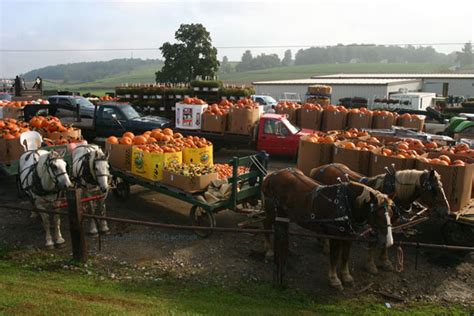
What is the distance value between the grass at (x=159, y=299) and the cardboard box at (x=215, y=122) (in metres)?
11.7

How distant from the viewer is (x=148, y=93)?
24.4m

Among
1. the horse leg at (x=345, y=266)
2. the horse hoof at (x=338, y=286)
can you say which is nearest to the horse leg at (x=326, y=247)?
the horse leg at (x=345, y=266)

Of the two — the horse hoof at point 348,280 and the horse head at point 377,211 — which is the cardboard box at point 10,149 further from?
the horse head at point 377,211

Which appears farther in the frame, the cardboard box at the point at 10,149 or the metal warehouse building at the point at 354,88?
the metal warehouse building at the point at 354,88

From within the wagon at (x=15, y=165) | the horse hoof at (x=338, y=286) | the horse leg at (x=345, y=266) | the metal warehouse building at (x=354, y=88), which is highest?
the metal warehouse building at (x=354, y=88)

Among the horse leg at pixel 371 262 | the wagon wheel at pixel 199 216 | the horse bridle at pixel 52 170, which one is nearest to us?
the horse leg at pixel 371 262

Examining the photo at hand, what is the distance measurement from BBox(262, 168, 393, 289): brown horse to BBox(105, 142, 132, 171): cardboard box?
4399 mm

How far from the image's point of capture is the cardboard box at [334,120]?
2058 centimetres

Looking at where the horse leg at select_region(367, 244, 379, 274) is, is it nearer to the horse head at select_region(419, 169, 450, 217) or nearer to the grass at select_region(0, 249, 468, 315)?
the grass at select_region(0, 249, 468, 315)

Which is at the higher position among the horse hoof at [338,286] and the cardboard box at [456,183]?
the cardboard box at [456,183]

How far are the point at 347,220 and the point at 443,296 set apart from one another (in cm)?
212

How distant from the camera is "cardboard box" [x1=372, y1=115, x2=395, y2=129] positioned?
20.0 m

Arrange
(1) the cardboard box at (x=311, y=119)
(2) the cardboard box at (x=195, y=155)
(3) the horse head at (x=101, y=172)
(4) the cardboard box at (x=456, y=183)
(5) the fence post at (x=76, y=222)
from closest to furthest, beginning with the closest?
(5) the fence post at (x=76, y=222) < (4) the cardboard box at (x=456, y=183) < (3) the horse head at (x=101, y=172) < (2) the cardboard box at (x=195, y=155) < (1) the cardboard box at (x=311, y=119)

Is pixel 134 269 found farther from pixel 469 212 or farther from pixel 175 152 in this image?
pixel 469 212
